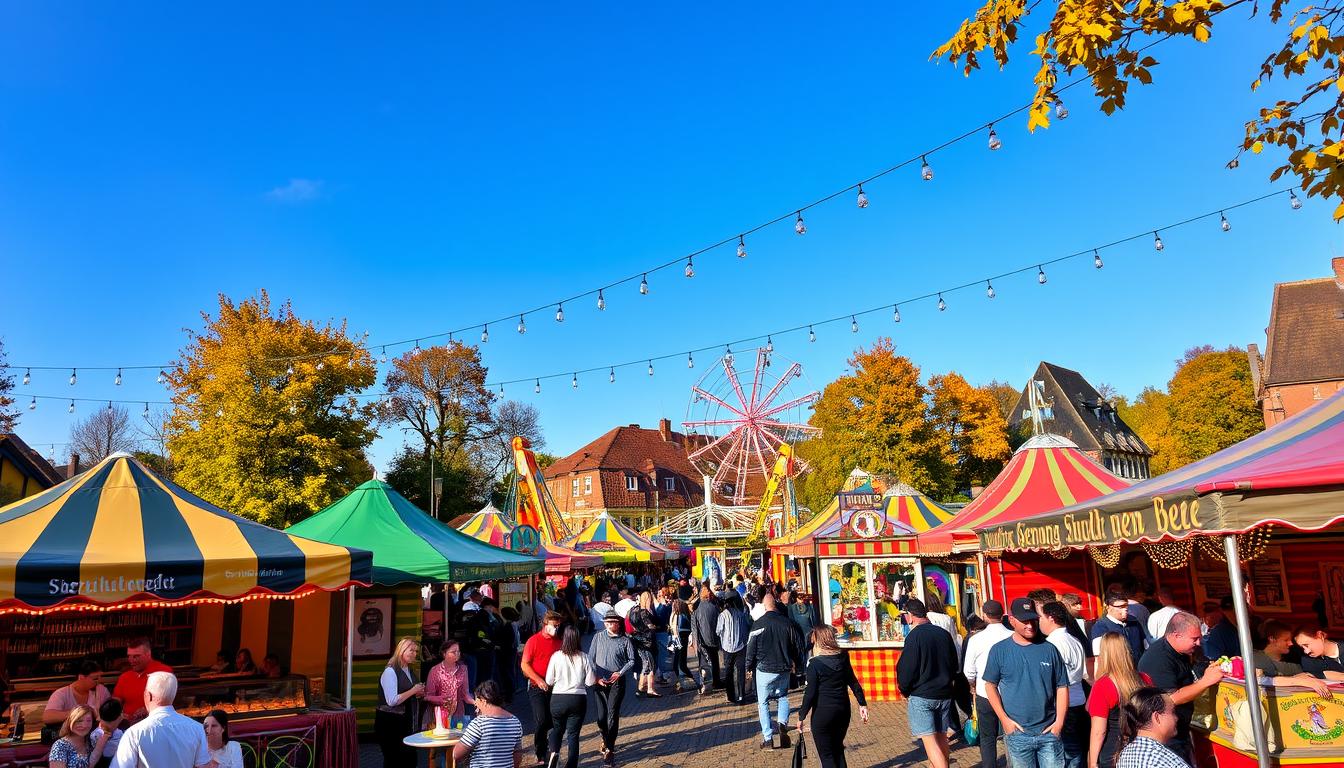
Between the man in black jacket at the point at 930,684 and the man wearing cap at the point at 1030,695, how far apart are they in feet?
3.58

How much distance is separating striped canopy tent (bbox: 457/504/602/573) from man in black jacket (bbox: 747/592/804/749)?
10905 mm

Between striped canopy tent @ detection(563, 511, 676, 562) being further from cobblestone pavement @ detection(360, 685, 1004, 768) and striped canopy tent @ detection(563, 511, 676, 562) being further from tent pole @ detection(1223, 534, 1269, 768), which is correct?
tent pole @ detection(1223, 534, 1269, 768)

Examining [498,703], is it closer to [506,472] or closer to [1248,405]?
[506,472]

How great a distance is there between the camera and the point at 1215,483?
16.3 ft

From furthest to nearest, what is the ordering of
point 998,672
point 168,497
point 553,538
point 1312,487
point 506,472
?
point 506,472, point 553,538, point 168,497, point 998,672, point 1312,487

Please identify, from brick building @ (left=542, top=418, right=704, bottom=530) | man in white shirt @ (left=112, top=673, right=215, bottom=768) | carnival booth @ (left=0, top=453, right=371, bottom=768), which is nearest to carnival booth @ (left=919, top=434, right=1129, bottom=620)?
carnival booth @ (left=0, top=453, right=371, bottom=768)

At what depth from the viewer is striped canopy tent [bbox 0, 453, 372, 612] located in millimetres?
6391

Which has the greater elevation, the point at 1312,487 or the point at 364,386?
the point at 364,386

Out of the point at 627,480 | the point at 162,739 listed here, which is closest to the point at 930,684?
the point at 162,739

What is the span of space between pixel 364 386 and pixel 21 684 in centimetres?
1962

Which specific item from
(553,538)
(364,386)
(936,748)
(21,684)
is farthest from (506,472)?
(936,748)

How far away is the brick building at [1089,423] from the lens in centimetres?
5450

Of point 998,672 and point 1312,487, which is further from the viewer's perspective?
point 998,672

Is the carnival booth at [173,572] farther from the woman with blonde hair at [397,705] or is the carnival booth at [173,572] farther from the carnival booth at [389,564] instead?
the carnival booth at [389,564]
